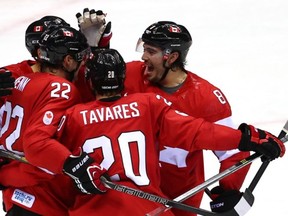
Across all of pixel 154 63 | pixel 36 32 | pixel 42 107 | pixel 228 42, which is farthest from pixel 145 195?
pixel 228 42

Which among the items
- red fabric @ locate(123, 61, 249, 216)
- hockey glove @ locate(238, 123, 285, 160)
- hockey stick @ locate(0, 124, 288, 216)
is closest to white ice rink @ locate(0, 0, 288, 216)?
red fabric @ locate(123, 61, 249, 216)

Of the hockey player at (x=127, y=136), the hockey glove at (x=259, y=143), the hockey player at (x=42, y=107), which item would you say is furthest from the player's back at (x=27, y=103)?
the hockey glove at (x=259, y=143)

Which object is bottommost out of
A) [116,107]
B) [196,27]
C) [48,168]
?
[196,27]

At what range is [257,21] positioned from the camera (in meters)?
6.91

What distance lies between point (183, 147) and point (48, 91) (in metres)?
0.60

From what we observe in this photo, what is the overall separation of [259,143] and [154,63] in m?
0.62

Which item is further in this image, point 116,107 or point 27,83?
point 27,83

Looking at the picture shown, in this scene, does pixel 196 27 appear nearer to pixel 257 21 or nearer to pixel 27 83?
pixel 257 21

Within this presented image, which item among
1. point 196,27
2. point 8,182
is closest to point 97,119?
point 8,182

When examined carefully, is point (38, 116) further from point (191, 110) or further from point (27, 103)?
point (191, 110)

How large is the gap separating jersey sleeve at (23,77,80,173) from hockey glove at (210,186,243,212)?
0.76 m

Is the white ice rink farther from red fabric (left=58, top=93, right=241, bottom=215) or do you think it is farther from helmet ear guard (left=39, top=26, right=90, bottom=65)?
helmet ear guard (left=39, top=26, right=90, bottom=65)

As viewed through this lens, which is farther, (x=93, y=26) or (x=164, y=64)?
(x=93, y=26)

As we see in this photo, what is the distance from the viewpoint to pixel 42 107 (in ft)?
10.9
